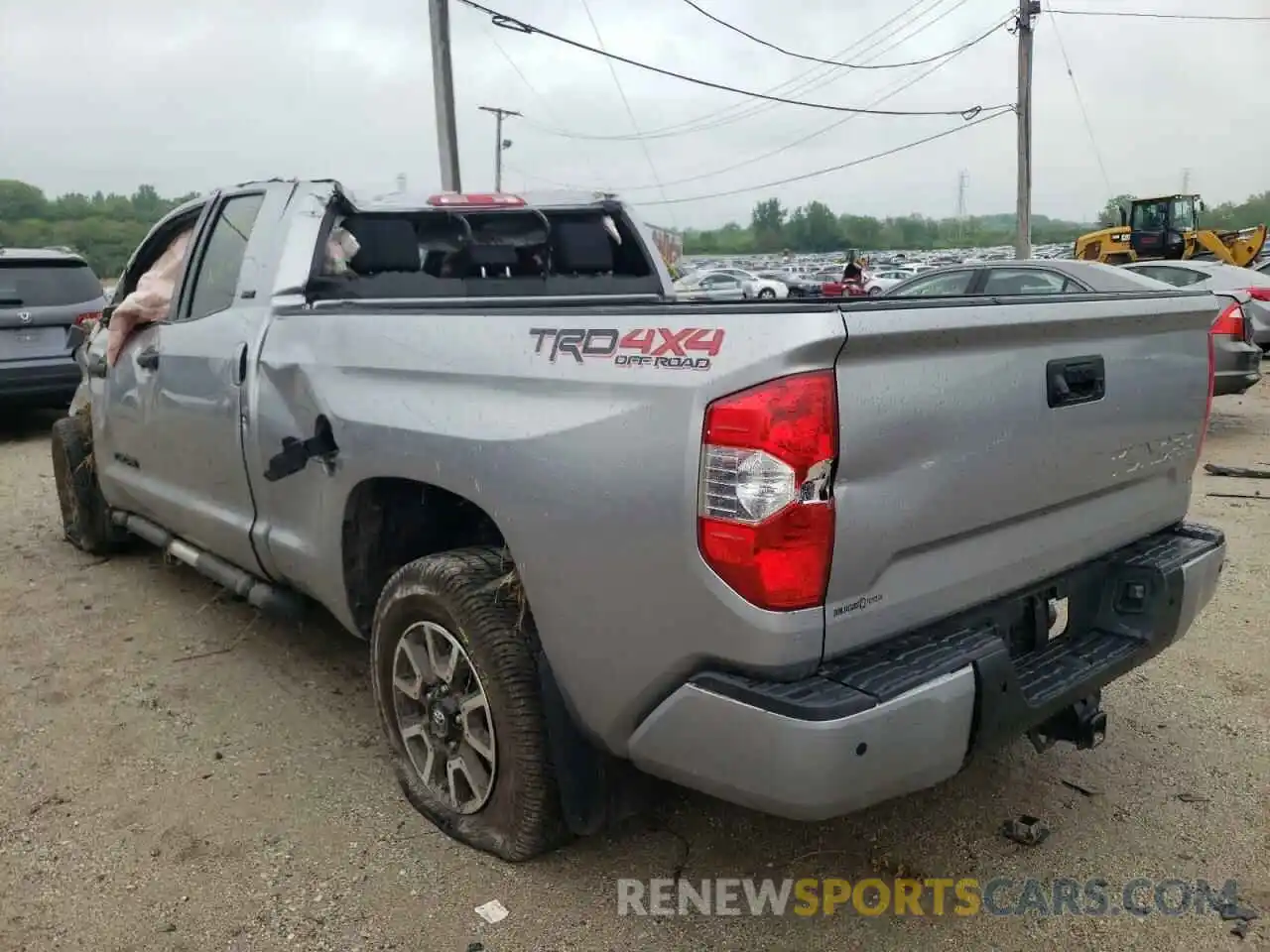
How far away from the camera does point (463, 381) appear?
2.64 m

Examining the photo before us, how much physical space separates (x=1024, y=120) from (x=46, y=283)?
2025 centimetres

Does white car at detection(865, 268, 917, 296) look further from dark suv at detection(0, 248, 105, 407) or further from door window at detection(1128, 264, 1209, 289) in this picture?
dark suv at detection(0, 248, 105, 407)

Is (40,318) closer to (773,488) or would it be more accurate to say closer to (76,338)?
(76,338)

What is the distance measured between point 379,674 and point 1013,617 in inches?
70.8

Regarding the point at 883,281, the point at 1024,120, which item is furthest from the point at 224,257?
the point at 883,281

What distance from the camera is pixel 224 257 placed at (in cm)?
409

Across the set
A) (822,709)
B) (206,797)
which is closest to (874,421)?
(822,709)

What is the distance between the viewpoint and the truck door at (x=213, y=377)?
12.1 feet

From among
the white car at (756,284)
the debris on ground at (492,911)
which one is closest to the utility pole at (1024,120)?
the white car at (756,284)

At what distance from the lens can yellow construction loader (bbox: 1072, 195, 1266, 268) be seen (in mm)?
23250

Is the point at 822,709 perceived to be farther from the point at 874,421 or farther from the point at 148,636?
the point at 148,636

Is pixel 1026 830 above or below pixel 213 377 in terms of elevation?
below

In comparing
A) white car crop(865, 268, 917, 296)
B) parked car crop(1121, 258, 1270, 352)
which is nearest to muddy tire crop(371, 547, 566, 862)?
parked car crop(1121, 258, 1270, 352)

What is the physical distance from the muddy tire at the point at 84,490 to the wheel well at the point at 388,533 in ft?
9.56
